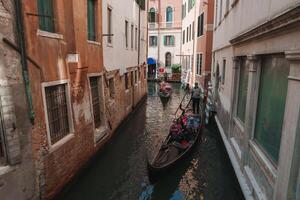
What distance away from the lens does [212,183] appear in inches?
247

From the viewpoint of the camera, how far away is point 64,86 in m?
5.59

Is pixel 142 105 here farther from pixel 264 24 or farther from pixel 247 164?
pixel 264 24

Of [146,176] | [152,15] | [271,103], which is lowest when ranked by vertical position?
[146,176]

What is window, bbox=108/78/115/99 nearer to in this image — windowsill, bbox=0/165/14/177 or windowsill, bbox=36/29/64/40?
windowsill, bbox=36/29/64/40

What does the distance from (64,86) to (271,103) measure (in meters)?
4.38

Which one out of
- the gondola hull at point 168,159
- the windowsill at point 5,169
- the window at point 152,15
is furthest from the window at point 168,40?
the windowsill at point 5,169

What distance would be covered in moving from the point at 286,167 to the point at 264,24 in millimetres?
2220

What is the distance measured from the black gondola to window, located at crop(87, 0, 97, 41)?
4.00 metres

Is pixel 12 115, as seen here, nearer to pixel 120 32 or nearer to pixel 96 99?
pixel 96 99

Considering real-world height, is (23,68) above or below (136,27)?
below

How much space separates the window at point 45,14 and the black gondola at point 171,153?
3.90 m

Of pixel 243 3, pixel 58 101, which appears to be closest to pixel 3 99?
pixel 58 101

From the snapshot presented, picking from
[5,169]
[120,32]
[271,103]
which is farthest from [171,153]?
[120,32]

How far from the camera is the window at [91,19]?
7141 mm
